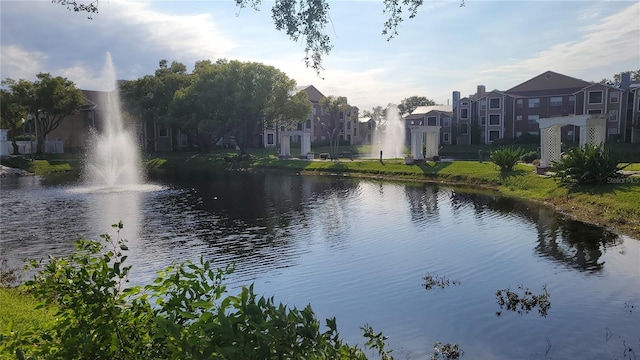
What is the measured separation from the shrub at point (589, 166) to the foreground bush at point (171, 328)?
79.8ft

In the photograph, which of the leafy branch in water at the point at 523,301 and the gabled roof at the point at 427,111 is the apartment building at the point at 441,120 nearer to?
the gabled roof at the point at 427,111

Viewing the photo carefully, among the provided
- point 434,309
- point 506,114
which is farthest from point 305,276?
point 506,114

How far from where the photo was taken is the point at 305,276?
12586 mm

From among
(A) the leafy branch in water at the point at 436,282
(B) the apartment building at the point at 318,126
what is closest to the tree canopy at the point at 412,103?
(B) the apartment building at the point at 318,126

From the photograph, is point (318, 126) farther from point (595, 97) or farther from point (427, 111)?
point (595, 97)

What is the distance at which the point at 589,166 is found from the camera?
80.2 feet

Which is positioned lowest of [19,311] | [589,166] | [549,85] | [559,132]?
[19,311]

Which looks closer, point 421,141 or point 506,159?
point 506,159

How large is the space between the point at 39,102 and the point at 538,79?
63652mm

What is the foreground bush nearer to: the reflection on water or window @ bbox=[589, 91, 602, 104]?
the reflection on water

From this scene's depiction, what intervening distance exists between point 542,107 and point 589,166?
45971mm

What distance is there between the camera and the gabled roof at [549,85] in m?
64.8

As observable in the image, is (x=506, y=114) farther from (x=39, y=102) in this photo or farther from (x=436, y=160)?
(x=39, y=102)

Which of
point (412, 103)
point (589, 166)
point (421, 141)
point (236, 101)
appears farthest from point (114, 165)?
point (412, 103)
